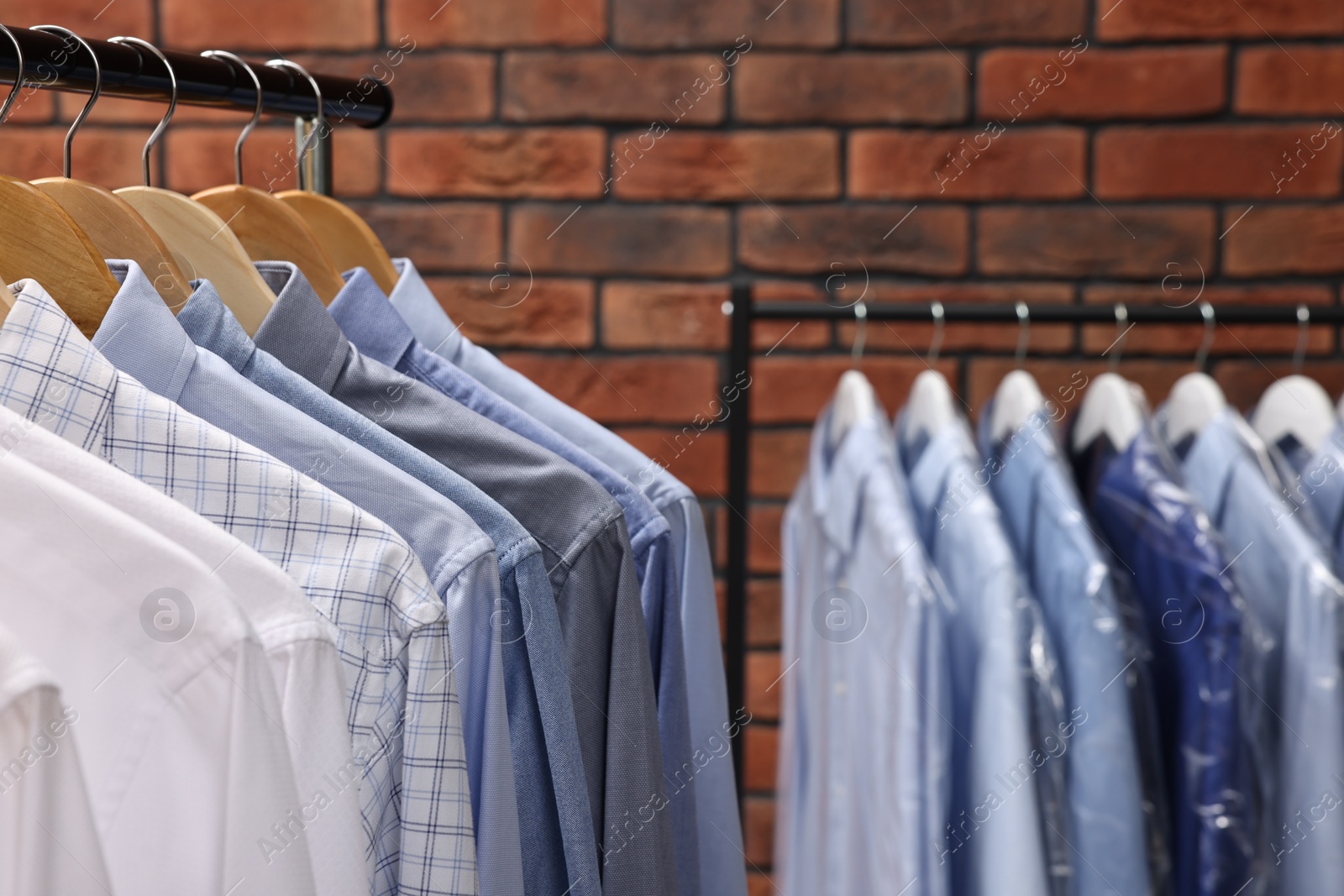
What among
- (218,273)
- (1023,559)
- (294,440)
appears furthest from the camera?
(1023,559)

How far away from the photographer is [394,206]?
136 cm

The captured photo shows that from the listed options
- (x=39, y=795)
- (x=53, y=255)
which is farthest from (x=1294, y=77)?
(x=39, y=795)

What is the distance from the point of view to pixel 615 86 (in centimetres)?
131

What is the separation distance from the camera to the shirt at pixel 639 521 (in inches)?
25.1

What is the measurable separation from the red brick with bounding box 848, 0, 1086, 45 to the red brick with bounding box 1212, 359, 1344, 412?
44cm

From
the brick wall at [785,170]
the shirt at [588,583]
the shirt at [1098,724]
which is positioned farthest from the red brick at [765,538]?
the shirt at [588,583]

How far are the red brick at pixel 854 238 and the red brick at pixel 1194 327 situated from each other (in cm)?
18

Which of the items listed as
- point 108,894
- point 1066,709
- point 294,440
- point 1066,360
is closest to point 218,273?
point 294,440

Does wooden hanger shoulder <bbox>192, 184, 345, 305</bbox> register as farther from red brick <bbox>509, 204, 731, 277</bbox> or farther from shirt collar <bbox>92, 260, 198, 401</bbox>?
red brick <bbox>509, 204, 731, 277</bbox>

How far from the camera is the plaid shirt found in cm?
47

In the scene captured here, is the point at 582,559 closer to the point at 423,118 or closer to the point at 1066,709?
the point at 1066,709

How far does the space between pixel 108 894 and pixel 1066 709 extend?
2.08ft

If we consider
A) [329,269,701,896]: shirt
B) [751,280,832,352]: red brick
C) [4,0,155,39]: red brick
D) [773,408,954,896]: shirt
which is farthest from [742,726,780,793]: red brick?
[4,0,155,39]: red brick

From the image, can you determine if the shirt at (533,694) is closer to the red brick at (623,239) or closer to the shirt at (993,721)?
the shirt at (993,721)
